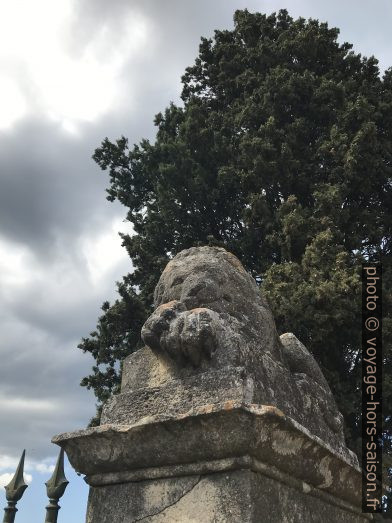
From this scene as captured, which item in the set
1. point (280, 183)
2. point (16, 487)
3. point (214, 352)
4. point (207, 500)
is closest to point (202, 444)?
point (207, 500)

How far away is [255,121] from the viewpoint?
13.1 meters

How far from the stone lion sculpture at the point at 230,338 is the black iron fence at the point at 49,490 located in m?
0.69

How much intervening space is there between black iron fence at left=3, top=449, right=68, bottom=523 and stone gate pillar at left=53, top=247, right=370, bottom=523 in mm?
139

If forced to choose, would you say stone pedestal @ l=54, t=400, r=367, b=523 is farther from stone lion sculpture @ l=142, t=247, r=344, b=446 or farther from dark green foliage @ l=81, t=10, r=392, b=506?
dark green foliage @ l=81, t=10, r=392, b=506

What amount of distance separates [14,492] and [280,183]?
10424 mm

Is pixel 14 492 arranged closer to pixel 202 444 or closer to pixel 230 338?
pixel 202 444

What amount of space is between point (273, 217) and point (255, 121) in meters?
2.74

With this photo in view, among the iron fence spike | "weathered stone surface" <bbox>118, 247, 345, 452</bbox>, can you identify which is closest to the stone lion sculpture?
"weathered stone surface" <bbox>118, 247, 345, 452</bbox>

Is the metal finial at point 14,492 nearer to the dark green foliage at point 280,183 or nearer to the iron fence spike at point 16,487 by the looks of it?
the iron fence spike at point 16,487

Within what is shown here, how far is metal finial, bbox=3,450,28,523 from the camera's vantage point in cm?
240

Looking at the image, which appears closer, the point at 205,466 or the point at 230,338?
the point at 205,466

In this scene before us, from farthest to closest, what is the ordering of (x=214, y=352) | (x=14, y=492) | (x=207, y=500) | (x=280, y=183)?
(x=280, y=183), (x=14, y=492), (x=214, y=352), (x=207, y=500)

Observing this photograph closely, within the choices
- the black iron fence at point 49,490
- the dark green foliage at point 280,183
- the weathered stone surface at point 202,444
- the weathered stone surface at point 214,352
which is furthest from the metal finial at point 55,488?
the dark green foliage at point 280,183

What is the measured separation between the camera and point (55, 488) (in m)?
2.40
